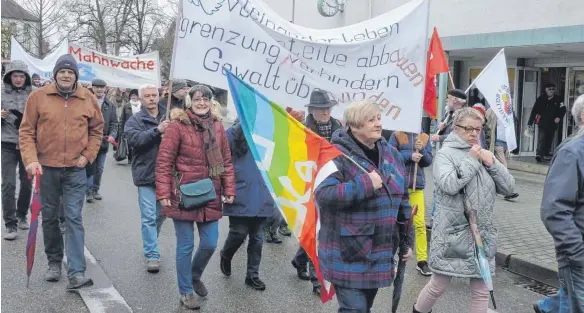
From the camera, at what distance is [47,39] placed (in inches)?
1794

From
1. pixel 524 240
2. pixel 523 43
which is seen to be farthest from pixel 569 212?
pixel 523 43

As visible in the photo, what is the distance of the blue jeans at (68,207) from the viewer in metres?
5.29

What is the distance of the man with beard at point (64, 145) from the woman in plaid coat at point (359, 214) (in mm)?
2644

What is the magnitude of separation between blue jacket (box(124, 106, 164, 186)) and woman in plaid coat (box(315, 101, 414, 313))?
9.87 ft

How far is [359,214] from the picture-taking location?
3436 millimetres

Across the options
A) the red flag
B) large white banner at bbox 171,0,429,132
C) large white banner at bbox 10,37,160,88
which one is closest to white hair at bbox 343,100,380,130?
large white banner at bbox 171,0,429,132

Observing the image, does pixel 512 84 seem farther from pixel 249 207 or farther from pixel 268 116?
pixel 268 116

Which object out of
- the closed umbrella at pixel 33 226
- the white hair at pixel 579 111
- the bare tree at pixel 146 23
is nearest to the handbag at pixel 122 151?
the closed umbrella at pixel 33 226

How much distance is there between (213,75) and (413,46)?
181 centimetres

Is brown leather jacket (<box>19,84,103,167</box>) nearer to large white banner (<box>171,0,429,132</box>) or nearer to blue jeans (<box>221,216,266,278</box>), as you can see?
large white banner (<box>171,0,429,132</box>)

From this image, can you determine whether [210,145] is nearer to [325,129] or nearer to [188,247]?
[188,247]

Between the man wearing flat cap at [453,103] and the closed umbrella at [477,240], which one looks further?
the man wearing flat cap at [453,103]

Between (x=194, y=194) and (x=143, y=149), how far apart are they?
1444 mm

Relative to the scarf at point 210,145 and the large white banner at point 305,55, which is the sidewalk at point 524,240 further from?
the scarf at point 210,145
